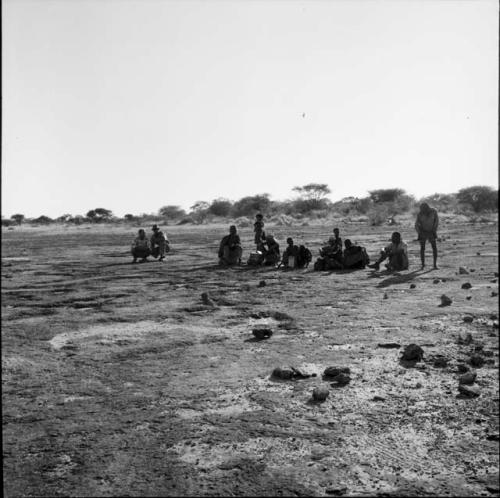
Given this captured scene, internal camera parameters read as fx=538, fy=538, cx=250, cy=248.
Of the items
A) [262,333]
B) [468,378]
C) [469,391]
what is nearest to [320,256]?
[262,333]

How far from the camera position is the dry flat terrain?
299cm

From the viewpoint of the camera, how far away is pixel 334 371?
4.53 metres

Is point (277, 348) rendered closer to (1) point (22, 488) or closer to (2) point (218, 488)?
(2) point (218, 488)

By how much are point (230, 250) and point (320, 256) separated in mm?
3138

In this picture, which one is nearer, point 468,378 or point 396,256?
point 468,378

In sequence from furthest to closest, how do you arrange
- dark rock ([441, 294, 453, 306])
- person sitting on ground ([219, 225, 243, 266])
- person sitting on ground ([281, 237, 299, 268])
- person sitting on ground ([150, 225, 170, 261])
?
person sitting on ground ([150, 225, 170, 261]) < person sitting on ground ([219, 225, 243, 266]) < person sitting on ground ([281, 237, 299, 268]) < dark rock ([441, 294, 453, 306])

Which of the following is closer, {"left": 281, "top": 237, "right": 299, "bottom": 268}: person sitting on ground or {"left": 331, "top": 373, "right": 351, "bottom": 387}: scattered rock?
{"left": 331, "top": 373, "right": 351, "bottom": 387}: scattered rock

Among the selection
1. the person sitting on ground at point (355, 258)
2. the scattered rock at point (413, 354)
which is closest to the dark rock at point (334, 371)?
the scattered rock at point (413, 354)

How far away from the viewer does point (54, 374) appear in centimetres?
484

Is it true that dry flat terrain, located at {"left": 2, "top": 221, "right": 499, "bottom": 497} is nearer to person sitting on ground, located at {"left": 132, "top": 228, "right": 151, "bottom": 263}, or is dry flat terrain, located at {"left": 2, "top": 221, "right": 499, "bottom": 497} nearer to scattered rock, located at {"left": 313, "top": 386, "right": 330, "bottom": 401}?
scattered rock, located at {"left": 313, "top": 386, "right": 330, "bottom": 401}

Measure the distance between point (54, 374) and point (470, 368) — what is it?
3.65 metres

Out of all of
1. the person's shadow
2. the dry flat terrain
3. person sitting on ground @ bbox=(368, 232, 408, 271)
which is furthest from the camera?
the person's shadow

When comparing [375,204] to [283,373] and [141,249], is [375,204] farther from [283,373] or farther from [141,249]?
[141,249]

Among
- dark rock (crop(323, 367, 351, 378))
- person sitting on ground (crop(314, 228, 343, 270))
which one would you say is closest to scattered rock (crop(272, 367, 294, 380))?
dark rock (crop(323, 367, 351, 378))
